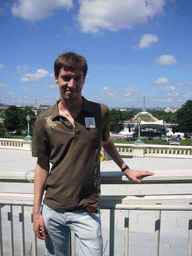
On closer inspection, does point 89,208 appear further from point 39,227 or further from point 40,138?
point 40,138

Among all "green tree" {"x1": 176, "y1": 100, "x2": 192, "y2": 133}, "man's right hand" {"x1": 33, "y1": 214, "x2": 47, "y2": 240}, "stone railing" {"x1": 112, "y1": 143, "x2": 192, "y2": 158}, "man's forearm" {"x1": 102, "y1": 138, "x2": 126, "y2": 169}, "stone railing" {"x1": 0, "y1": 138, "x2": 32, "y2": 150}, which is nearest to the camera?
"man's right hand" {"x1": 33, "y1": 214, "x2": 47, "y2": 240}

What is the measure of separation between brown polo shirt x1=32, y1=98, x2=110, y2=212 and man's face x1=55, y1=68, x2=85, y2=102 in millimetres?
154

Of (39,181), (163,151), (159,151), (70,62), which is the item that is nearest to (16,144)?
(159,151)

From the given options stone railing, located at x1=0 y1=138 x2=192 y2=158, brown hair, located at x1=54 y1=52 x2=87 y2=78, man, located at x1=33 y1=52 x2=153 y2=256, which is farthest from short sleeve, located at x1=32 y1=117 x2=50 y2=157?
stone railing, located at x1=0 y1=138 x2=192 y2=158

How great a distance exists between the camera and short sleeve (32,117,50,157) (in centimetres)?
169

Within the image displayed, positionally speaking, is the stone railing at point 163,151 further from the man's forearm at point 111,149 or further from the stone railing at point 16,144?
the man's forearm at point 111,149

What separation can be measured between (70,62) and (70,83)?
0.16 m

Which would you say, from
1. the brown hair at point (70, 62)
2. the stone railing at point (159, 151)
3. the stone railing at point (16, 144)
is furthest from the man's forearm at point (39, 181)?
the stone railing at point (16, 144)

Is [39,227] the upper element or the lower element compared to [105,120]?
lower

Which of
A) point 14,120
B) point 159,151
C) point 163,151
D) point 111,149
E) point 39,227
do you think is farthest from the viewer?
point 14,120

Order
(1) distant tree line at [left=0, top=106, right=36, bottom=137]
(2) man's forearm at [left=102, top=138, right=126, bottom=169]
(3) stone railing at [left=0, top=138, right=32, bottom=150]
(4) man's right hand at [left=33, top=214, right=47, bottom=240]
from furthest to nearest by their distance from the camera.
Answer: (1) distant tree line at [left=0, top=106, right=36, bottom=137], (3) stone railing at [left=0, top=138, right=32, bottom=150], (2) man's forearm at [left=102, top=138, right=126, bottom=169], (4) man's right hand at [left=33, top=214, right=47, bottom=240]

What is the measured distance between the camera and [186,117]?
5112 cm

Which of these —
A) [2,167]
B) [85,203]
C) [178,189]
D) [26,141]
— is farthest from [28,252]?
[26,141]

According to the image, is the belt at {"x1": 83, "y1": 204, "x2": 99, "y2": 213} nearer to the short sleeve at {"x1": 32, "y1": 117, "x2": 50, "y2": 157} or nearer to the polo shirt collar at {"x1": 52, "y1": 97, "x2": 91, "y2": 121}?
the short sleeve at {"x1": 32, "y1": 117, "x2": 50, "y2": 157}
